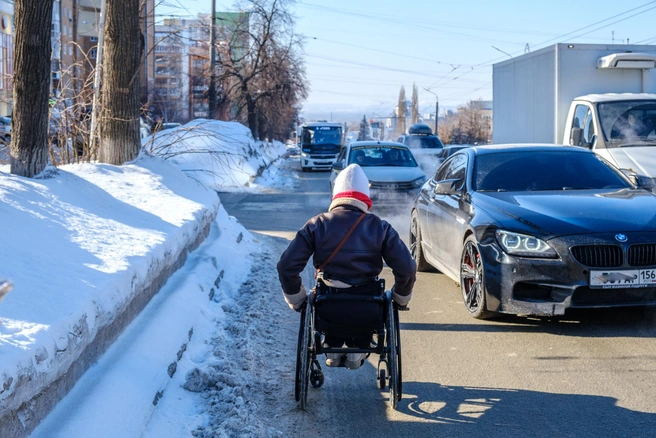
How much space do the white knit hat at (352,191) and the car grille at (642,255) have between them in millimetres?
2803

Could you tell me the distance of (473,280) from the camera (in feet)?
24.4

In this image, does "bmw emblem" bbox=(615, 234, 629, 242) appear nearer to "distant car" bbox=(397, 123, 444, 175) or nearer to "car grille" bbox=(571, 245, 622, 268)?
"car grille" bbox=(571, 245, 622, 268)

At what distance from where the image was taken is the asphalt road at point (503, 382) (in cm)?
473

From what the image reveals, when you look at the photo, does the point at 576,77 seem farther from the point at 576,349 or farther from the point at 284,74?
the point at 284,74

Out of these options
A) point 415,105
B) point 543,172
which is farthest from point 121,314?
point 415,105

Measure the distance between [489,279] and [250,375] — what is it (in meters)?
2.40

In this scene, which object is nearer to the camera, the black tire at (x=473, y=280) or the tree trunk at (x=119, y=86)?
the black tire at (x=473, y=280)

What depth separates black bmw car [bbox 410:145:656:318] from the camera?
21.6ft

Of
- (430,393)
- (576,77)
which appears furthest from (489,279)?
(576,77)

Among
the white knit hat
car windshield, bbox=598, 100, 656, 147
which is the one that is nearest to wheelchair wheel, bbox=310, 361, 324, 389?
the white knit hat

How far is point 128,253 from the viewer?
19.5 ft

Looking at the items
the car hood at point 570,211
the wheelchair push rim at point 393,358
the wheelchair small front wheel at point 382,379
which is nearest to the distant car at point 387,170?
the car hood at point 570,211

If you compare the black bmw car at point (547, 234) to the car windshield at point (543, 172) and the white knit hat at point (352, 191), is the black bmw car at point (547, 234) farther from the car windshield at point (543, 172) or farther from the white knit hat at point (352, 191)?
the white knit hat at point (352, 191)

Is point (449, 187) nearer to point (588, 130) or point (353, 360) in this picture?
point (353, 360)
